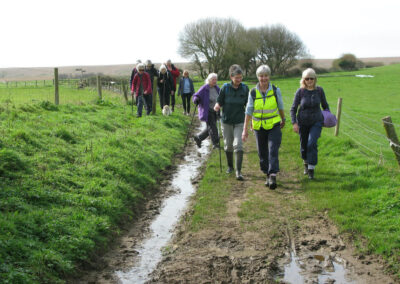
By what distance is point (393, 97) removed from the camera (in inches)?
1437

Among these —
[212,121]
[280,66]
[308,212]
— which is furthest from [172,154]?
[280,66]

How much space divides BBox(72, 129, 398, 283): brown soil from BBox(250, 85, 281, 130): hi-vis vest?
5.40 feet

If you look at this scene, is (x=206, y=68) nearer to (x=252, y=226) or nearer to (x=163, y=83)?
(x=163, y=83)

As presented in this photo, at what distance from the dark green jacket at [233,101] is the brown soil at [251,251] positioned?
222 cm

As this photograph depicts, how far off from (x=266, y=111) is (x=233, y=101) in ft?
3.15

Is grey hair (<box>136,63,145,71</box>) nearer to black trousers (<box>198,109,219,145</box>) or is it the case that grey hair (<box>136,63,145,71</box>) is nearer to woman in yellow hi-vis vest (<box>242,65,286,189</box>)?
black trousers (<box>198,109,219,145</box>)

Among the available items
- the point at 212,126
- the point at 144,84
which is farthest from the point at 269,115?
the point at 144,84

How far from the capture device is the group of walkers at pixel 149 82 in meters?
15.5

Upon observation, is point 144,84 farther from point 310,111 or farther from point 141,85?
point 310,111

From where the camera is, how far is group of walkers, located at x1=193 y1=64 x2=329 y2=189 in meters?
7.80

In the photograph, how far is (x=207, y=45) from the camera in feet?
216

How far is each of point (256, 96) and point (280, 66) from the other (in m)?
69.8

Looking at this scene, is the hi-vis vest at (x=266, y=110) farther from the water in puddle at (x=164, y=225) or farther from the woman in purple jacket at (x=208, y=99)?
the woman in purple jacket at (x=208, y=99)

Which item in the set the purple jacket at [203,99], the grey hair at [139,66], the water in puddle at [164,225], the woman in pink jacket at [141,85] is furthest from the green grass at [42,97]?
the water in puddle at [164,225]
